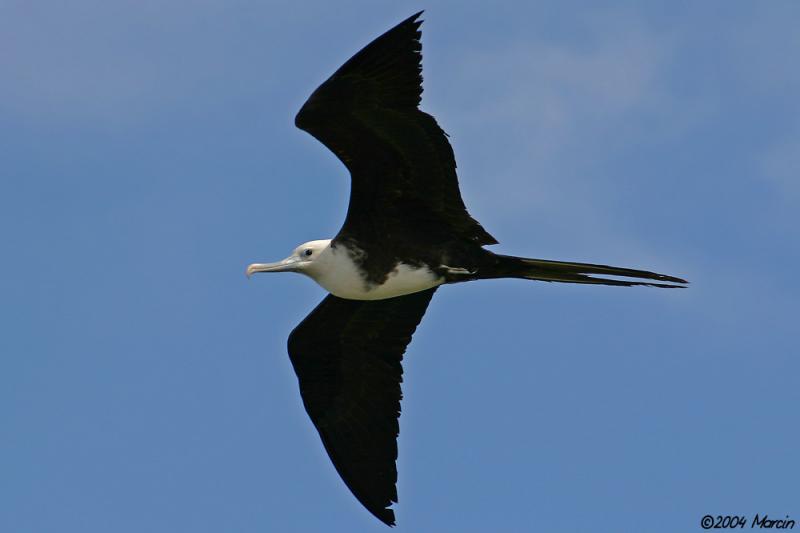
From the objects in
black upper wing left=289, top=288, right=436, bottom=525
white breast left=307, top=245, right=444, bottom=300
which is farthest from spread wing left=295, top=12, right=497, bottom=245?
black upper wing left=289, top=288, right=436, bottom=525

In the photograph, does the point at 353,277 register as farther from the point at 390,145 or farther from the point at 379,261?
the point at 390,145

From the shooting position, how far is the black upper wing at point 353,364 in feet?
28.6

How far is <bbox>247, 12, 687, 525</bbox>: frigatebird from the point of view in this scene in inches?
289

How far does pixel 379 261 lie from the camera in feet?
26.2

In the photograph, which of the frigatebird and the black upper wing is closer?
the frigatebird

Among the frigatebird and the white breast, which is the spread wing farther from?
the white breast

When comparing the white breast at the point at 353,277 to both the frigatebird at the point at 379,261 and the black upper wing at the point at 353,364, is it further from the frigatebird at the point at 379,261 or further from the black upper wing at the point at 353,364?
the black upper wing at the point at 353,364

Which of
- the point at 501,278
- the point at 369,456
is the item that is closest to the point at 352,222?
the point at 501,278

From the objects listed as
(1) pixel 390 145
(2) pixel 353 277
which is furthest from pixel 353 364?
(1) pixel 390 145

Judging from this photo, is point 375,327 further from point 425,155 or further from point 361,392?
point 425,155

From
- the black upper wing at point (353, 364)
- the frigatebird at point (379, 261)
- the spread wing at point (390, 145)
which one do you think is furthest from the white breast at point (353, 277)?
the black upper wing at point (353, 364)

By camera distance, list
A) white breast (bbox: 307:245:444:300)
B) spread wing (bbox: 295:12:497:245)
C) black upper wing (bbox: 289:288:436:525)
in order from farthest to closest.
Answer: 1. black upper wing (bbox: 289:288:436:525)
2. white breast (bbox: 307:245:444:300)
3. spread wing (bbox: 295:12:497:245)

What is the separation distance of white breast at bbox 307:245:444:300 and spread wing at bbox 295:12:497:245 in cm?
14

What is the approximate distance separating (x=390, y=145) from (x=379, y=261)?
71 centimetres
